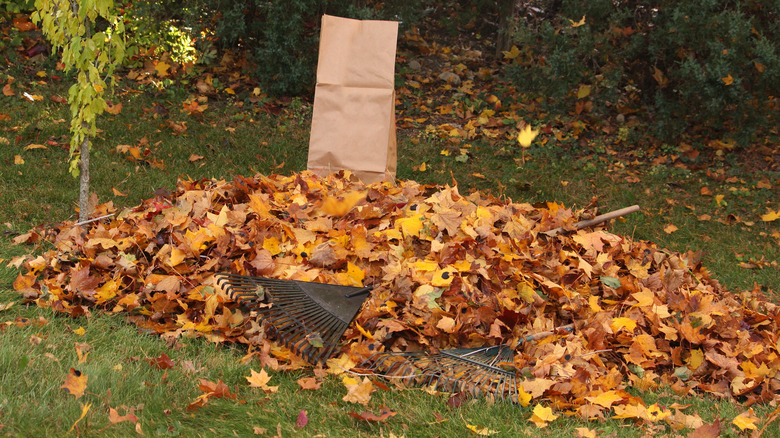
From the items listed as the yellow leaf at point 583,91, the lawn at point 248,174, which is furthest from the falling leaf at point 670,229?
the yellow leaf at point 583,91

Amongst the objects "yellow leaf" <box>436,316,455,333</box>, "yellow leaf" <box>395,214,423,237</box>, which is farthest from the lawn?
"yellow leaf" <box>395,214,423,237</box>

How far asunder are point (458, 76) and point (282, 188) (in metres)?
3.89

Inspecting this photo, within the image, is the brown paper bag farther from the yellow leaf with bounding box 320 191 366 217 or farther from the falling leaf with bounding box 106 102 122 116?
the falling leaf with bounding box 106 102 122 116

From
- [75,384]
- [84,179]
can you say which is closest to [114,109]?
[84,179]

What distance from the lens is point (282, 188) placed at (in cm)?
368

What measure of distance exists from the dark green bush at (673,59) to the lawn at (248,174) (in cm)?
36

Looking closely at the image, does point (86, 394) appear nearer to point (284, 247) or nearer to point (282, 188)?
point (284, 247)

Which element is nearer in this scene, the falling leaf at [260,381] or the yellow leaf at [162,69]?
the falling leaf at [260,381]

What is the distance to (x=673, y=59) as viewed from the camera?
602 cm

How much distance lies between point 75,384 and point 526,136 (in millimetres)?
4696

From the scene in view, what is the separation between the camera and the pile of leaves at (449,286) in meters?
2.57

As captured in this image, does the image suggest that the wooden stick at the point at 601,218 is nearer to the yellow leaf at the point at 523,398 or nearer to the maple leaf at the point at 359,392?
the yellow leaf at the point at 523,398

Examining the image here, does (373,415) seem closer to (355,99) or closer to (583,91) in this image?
(355,99)

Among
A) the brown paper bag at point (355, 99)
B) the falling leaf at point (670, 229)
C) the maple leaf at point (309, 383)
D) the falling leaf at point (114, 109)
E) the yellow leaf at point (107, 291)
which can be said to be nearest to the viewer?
the maple leaf at point (309, 383)
